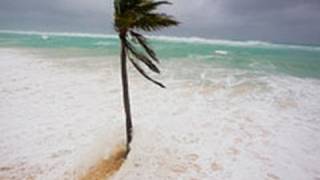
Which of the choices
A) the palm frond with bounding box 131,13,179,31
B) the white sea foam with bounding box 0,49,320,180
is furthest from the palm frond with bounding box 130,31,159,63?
the white sea foam with bounding box 0,49,320,180

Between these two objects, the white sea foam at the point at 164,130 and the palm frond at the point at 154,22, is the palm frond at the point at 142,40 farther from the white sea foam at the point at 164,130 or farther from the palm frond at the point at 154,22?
the white sea foam at the point at 164,130

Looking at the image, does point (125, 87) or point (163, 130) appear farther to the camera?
point (163, 130)

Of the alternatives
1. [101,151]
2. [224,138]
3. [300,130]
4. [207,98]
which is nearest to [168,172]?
[101,151]

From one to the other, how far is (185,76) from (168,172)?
23.3 m

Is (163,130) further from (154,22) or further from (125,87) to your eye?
(154,22)

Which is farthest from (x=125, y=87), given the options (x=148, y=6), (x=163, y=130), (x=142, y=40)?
(x=163, y=130)

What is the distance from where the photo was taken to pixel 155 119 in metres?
16.8

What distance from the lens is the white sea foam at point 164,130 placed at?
11.1m

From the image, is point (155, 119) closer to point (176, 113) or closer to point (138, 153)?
point (176, 113)

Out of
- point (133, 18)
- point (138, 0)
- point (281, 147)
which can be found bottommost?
point (281, 147)

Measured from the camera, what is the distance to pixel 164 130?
49.1 ft

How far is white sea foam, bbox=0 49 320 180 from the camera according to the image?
36.3 ft

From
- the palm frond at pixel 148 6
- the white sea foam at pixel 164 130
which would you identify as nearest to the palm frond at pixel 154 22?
the palm frond at pixel 148 6

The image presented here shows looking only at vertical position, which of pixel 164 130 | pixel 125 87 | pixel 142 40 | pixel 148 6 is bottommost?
pixel 164 130
